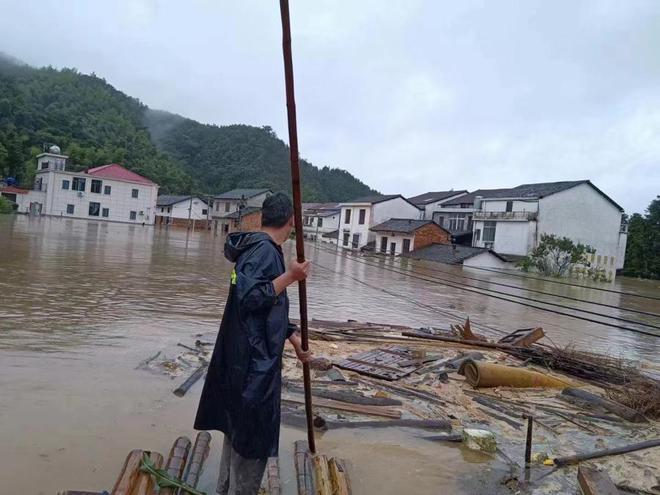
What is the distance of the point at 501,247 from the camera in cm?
4491

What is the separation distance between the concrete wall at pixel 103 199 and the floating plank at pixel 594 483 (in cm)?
5869

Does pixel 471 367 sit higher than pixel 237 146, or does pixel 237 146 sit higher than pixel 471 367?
pixel 237 146

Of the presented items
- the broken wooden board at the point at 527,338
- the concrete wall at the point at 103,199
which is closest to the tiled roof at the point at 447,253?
the broken wooden board at the point at 527,338

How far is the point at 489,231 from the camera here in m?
46.2

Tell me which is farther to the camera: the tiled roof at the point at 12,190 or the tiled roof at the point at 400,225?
the tiled roof at the point at 12,190

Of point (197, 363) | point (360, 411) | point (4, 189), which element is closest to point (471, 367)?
point (360, 411)

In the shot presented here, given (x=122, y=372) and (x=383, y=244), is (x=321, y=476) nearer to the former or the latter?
(x=122, y=372)

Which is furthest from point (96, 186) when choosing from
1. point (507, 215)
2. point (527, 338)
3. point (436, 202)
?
point (527, 338)

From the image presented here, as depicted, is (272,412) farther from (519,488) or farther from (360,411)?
(360,411)

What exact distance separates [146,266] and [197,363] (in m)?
11.8

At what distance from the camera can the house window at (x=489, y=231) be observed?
45.8 meters

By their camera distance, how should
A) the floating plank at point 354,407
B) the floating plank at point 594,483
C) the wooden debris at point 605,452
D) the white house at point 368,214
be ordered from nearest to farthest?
the floating plank at point 594,483, the wooden debris at point 605,452, the floating plank at point 354,407, the white house at point 368,214

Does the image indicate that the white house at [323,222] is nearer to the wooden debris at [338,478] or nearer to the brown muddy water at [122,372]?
the brown muddy water at [122,372]

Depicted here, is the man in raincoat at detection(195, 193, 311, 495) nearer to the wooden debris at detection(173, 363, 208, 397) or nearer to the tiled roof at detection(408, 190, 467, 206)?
the wooden debris at detection(173, 363, 208, 397)
